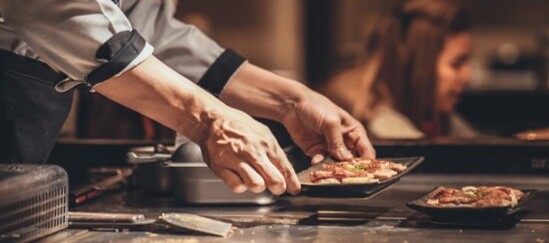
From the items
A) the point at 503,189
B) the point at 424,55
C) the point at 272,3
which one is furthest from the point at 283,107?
the point at 272,3

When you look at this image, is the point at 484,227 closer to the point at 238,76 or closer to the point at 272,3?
the point at 238,76

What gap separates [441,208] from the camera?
1955 mm

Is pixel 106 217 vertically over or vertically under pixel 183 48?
under

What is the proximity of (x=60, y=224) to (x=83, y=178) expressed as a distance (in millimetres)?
819

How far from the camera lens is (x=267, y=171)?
186cm

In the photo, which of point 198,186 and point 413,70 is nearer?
point 198,186

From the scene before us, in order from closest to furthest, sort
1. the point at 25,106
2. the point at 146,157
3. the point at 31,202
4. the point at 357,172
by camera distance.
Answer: the point at 31,202 < the point at 357,172 < the point at 25,106 < the point at 146,157

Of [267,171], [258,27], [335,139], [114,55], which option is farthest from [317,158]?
[258,27]

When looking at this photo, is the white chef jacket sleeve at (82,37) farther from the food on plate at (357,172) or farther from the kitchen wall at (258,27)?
the kitchen wall at (258,27)

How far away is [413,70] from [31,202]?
9.44 ft

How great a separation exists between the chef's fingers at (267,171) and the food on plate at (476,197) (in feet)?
1.03

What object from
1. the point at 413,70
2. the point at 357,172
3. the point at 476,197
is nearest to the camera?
the point at 476,197

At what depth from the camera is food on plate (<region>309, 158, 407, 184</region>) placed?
2084 millimetres

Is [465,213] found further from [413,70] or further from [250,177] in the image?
[413,70]
